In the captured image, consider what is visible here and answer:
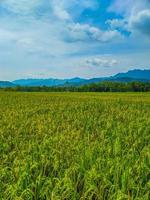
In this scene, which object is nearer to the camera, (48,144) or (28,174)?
(28,174)

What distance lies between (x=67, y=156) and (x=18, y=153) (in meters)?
1.18

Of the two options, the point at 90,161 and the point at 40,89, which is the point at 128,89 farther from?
the point at 90,161

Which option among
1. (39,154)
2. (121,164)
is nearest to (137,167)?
(121,164)

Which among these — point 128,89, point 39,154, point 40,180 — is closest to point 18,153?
point 39,154

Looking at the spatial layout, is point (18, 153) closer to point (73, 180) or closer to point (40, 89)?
point (73, 180)

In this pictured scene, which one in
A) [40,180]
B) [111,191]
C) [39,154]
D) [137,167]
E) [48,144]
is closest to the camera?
[111,191]

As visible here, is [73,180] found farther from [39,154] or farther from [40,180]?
[39,154]

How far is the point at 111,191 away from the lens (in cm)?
534

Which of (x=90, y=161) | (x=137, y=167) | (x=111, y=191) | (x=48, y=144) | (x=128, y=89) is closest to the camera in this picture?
(x=111, y=191)

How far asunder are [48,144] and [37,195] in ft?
11.8

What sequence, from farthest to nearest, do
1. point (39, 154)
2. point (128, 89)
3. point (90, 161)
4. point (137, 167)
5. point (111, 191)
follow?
point (128, 89)
point (39, 154)
point (90, 161)
point (137, 167)
point (111, 191)

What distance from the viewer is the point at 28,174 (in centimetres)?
596

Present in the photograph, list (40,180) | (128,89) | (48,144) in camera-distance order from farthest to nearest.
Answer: (128,89) < (48,144) < (40,180)

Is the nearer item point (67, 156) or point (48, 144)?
point (67, 156)
